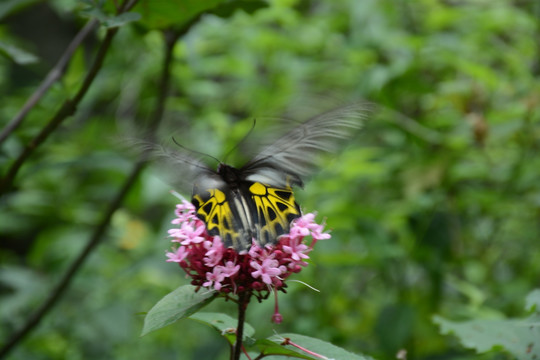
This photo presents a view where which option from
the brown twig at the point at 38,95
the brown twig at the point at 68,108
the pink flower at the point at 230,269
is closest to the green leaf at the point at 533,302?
the pink flower at the point at 230,269

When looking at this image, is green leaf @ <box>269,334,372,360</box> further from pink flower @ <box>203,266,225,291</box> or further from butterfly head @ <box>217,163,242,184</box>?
butterfly head @ <box>217,163,242,184</box>

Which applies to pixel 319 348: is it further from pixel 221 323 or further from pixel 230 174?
pixel 230 174

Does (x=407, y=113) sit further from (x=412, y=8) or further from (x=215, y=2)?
(x=215, y=2)

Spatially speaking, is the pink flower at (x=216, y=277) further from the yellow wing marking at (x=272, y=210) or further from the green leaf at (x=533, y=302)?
the green leaf at (x=533, y=302)

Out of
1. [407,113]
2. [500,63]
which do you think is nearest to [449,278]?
[407,113]

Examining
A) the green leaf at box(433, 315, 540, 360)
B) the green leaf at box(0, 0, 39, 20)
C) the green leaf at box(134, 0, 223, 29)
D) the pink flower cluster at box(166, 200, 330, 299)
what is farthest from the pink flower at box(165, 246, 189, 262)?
the green leaf at box(0, 0, 39, 20)

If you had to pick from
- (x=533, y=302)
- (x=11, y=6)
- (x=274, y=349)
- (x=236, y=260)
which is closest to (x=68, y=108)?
(x=11, y=6)
